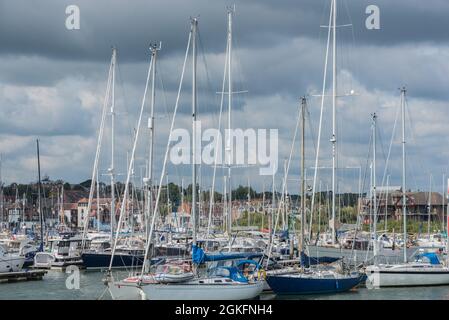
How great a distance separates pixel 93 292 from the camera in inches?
2258

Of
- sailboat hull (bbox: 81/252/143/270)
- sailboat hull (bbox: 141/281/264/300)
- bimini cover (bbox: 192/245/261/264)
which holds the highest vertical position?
bimini cover (bbox: 192/245/261/264)

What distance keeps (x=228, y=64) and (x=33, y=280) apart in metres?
25.2

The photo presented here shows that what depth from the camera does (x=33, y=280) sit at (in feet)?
227

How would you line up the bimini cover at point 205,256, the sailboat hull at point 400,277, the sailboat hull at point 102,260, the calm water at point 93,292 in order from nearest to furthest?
the bimini cover at point 205,256
the calm water at point 93,292
the sailboat hull at point 400,277
the sailboat hull at point 102,260

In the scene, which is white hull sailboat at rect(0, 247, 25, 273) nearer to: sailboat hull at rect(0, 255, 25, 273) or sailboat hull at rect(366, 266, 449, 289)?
sailboat hull at rect(0, 255, 25, 273)

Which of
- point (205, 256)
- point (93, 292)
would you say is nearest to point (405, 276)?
point (205, 256)

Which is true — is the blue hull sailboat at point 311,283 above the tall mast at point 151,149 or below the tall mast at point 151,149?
below

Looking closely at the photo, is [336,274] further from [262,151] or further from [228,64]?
[228,64]

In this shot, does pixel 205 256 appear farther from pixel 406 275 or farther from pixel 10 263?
pixel 10 263

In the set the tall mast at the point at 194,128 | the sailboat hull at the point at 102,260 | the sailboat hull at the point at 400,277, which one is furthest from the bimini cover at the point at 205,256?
the sailboat hull at the point at 102,260

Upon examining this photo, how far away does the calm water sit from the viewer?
54.4 m

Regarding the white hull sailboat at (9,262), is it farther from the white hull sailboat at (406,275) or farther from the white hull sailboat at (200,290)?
the white hull sailboat at (406,275)

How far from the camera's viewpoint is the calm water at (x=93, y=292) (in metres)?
54.4

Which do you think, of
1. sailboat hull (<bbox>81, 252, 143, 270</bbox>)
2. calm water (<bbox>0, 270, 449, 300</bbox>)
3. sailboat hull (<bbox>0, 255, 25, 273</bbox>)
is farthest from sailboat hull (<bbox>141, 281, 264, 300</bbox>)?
sailboat hull (<bbox>81, 252, 143, 270</bbox>)
